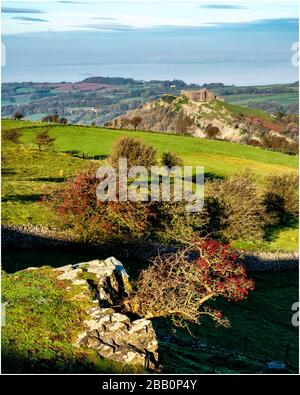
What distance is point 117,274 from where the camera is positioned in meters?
22.2

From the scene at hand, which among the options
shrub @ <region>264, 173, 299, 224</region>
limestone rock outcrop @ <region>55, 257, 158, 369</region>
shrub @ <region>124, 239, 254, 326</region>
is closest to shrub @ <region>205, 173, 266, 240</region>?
shrub @ <region>264, 173, 299, 224</region>

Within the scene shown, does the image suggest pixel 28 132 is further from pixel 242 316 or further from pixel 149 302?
pixel 149 302

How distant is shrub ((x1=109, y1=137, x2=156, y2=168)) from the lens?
6181 centimetres

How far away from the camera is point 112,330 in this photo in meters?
17.5

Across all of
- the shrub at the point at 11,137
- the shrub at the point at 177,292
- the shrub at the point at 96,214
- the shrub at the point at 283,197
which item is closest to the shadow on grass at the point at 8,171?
the shrub at the point at 96,214

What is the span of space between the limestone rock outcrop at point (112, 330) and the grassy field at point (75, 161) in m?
18.8

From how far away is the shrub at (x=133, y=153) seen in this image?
6181 centimetres

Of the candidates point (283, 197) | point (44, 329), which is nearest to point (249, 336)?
point (44, 329)

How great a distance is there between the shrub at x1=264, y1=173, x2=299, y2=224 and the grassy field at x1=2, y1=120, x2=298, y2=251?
2.58 m

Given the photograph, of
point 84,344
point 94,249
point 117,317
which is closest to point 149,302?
point 117,317

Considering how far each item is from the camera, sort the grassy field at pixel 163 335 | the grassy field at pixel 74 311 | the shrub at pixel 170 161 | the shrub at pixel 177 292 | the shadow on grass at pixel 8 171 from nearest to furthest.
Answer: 1. the grassy field at pixel 163 335
2. the grassy field at pixel 74 311
3. the shrub at pixel 177 292
4. the shadow on grass at pixel 8 171
5. the shrub at pixel 170 161

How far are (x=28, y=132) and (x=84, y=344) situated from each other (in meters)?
83.1

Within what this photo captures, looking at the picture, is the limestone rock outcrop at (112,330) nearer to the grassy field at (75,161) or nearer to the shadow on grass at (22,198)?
the grassy field at (75,161)

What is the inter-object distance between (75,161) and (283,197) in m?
28.8
